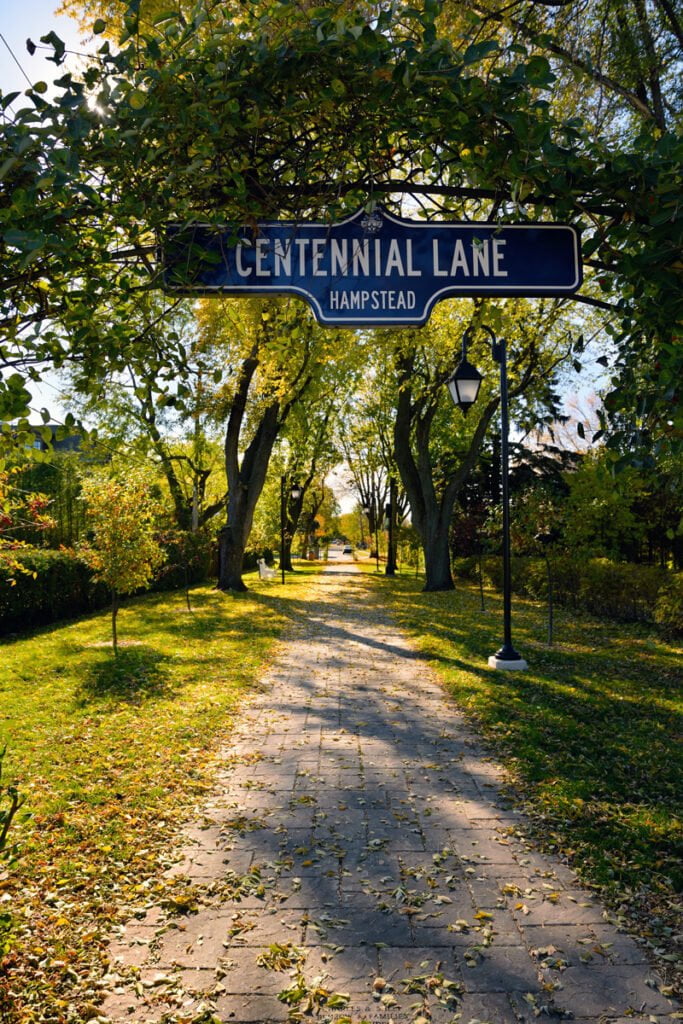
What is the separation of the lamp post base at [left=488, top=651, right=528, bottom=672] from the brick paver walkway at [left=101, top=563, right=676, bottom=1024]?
3.60 meters

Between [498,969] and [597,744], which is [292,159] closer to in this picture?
[498,969]

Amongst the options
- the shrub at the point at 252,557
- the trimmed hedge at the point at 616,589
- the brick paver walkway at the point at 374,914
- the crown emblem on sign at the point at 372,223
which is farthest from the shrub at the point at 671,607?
the shrub at the point at 252,557

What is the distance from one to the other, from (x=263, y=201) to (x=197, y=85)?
1.60 ft

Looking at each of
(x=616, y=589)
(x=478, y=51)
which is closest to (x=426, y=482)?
(x=616, y=589)

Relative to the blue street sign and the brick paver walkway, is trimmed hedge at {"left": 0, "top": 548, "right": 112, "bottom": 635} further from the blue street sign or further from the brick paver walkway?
the blue street sign

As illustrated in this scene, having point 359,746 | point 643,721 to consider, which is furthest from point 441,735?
point 643,721

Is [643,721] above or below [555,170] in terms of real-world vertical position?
below

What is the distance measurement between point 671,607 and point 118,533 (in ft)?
30.7

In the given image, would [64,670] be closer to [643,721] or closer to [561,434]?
[643,721]

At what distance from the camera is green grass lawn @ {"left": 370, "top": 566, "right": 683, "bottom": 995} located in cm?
411

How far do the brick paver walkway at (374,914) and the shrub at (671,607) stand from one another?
7.42m

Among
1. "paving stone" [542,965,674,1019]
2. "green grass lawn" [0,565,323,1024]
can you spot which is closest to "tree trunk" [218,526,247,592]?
"green grass lawn" [0,565,323,1024]

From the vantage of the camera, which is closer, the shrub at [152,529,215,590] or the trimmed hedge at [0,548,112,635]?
the trimmed hedge at [0,548,112,635]

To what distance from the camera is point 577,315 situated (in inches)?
713
